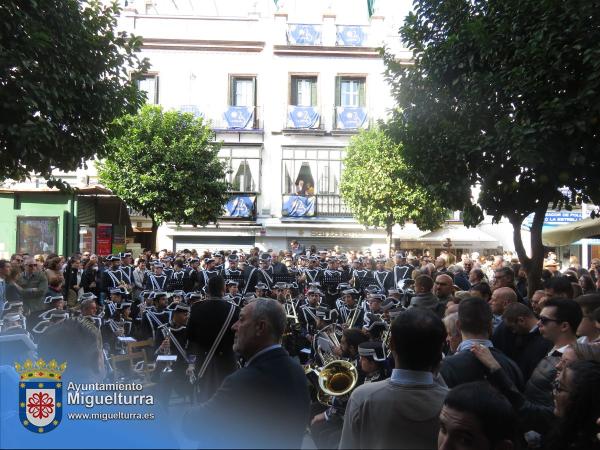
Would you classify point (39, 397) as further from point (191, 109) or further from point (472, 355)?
point (191, 109)

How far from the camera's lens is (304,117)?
29406 millimetres

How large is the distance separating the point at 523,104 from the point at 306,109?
22.6 metres

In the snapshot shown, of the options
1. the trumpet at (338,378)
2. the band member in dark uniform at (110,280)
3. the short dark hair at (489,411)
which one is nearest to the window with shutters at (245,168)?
the band member in dark uniform at (110,280)

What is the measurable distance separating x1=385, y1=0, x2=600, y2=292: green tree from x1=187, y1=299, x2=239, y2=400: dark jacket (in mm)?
3435

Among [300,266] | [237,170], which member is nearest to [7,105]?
[300,266]

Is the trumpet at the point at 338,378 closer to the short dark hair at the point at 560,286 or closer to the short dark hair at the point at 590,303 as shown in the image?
the short dark hair at the point at 590,303

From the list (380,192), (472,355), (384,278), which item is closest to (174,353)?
(472,355)

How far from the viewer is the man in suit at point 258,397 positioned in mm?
2413

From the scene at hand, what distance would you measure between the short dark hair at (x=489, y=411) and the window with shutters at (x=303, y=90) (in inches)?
1114

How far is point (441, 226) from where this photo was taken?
2756cm

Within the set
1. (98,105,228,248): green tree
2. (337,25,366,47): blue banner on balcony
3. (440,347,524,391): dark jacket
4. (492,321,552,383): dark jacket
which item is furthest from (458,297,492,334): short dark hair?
(337,25,366,47): blue banner on balcony

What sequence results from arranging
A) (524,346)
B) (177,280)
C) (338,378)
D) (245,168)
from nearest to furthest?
1. (524,346)
2. (338,378)
3. (177,280)
4. (245,168)

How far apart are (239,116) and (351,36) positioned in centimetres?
644

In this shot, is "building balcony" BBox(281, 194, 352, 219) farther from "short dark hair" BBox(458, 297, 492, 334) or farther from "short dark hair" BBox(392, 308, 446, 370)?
"short dark hair" BBox(392, 308, 446, 370)
